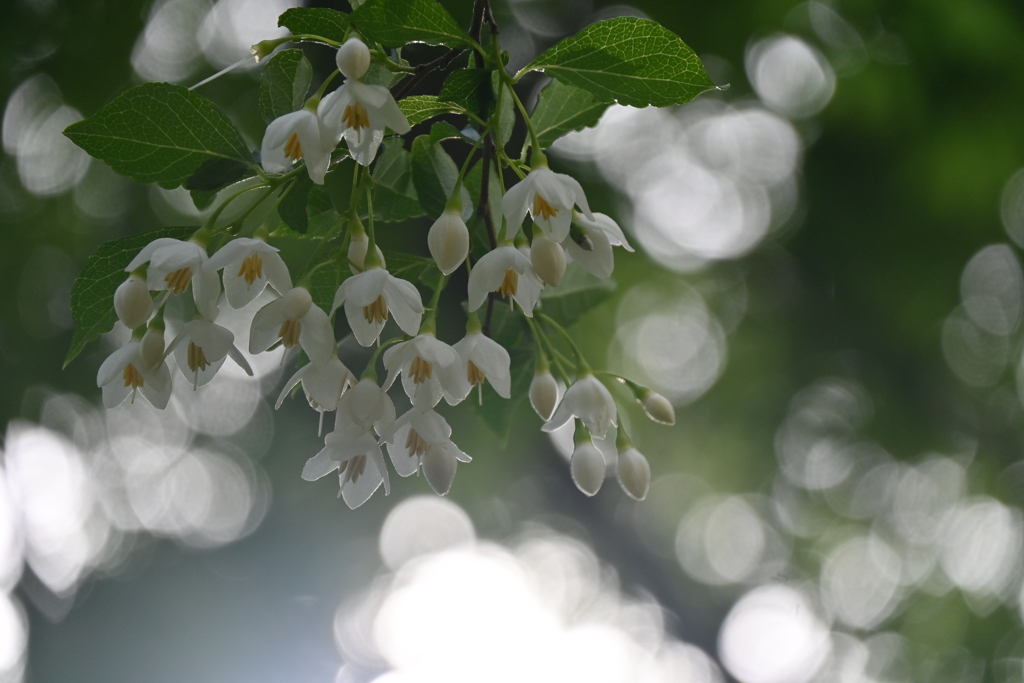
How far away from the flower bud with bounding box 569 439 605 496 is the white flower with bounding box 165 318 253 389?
55cm

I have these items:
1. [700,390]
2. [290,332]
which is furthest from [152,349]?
[700,390]

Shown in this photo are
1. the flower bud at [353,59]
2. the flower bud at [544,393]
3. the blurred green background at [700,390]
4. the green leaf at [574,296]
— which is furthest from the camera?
the blurred green background at [700,390]

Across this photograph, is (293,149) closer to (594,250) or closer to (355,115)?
(355,115)

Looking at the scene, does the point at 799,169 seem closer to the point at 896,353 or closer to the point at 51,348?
the point at 896,353

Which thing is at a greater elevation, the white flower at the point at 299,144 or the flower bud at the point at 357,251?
the white flower at the point at 299,144

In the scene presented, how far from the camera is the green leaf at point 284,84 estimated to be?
0.91 metres

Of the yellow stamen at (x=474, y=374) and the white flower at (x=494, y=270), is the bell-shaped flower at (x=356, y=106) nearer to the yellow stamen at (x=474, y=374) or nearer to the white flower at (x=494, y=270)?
the white flower at (x=494, y=270)

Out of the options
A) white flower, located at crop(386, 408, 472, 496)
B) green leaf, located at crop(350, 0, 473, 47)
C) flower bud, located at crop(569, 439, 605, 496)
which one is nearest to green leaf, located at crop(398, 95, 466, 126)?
green leaf, located at crop(350, 0, 473, 47)

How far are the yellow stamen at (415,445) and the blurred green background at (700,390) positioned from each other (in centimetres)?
105

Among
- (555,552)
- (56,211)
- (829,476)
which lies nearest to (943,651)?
(829,476)

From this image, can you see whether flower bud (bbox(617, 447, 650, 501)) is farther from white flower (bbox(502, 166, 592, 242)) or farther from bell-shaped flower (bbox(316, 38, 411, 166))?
bell-shaped flower (bbox(316, 38, 411, 166))

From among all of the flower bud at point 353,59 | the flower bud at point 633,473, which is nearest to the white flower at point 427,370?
the flower bud at point 353,59

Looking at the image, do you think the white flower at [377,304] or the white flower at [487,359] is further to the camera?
the white flower at [487,359]

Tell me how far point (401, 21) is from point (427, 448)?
0.58m
